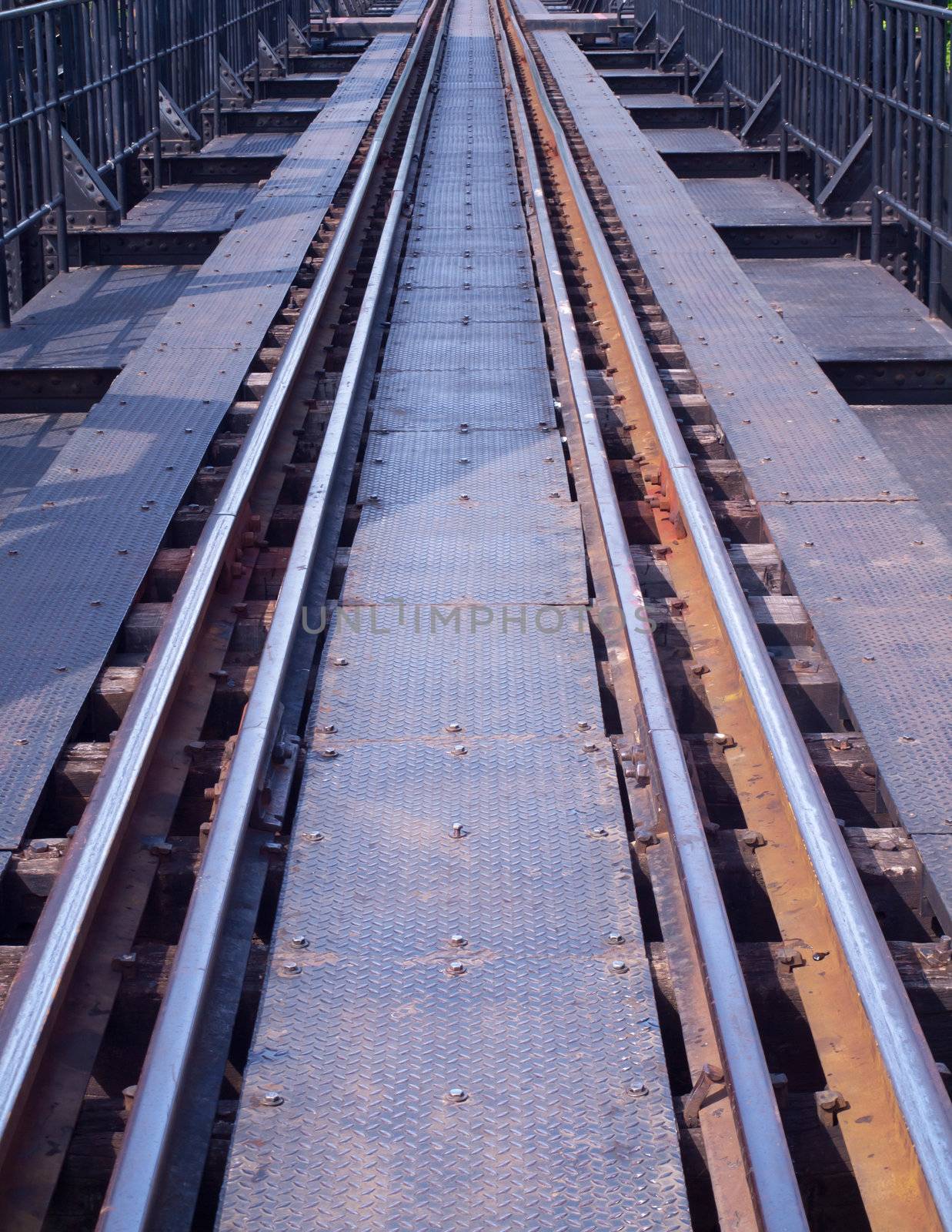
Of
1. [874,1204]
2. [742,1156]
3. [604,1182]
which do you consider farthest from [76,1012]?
[874,1204]

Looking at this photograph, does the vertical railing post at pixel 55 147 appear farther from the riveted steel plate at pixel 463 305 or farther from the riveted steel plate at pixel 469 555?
the riveted steel plate at pixel 469 555

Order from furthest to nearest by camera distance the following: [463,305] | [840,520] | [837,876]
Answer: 1. [463,305]
2. [840,520]
3. [837,876]

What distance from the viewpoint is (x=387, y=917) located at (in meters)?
3.27

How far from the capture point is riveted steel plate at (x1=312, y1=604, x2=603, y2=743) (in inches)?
160

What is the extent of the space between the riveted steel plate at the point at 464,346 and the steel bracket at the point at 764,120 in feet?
23.8

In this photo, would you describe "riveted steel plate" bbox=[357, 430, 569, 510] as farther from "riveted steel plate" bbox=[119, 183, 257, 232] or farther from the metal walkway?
"riveted steel plate" bbox=[119, 183, 257, 232]

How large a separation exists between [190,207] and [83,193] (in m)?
2.02

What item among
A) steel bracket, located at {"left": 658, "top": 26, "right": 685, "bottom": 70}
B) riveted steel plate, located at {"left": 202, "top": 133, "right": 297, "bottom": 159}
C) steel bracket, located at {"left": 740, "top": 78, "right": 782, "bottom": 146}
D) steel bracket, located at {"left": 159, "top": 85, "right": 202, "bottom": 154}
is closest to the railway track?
steel bracket, located at {"left": 159, "top": 85, "right": 202, "bottom": 154}

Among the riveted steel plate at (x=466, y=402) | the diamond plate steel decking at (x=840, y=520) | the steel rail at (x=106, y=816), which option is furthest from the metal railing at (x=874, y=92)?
the steel rail at (x=106, y=816)

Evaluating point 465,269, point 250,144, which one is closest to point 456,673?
point 465,269

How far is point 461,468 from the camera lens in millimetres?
5887

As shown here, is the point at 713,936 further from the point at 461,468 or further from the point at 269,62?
the point at 269,62

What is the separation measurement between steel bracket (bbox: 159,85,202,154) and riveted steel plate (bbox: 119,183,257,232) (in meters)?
0.78

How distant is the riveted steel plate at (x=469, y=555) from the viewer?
4.79m
